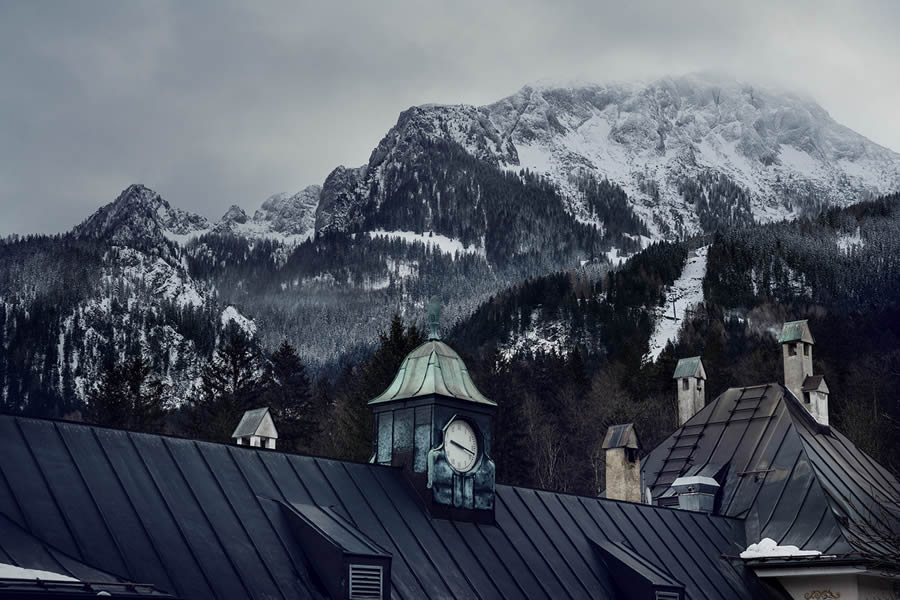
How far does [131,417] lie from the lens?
252 feet

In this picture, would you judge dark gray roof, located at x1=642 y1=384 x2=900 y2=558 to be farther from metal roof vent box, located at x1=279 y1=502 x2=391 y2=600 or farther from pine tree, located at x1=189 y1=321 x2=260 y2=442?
pine tree, located at x1=189 y1=321 x2=260 y2=442

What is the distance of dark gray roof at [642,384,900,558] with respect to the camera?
29.5 m

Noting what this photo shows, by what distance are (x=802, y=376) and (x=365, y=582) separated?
25217 millimetres

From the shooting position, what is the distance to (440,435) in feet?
76.3

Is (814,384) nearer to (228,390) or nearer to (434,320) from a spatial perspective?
(434,320)

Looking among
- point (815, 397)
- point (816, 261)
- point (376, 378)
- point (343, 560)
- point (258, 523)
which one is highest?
point (816, 261)

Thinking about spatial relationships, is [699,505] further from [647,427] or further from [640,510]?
[647,427]

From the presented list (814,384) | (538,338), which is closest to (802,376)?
(814,384)

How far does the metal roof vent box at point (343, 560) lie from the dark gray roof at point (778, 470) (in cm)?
1210

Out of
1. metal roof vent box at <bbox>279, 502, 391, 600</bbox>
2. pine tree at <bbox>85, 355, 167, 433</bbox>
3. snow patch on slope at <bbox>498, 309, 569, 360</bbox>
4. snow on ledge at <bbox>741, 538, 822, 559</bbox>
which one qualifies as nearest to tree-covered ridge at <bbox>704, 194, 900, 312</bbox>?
snow patch on slope at <bbox>498, 309, 569, 360</bbox>

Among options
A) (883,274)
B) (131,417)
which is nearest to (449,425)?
(131,417)

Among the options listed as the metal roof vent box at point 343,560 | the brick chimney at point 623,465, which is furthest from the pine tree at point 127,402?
the metal roof vent box at point 343,560

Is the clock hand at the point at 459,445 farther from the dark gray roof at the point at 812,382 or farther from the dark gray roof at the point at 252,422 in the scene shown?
the dark gray roof at the point at 812,382

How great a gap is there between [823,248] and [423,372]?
15590 centimetres
